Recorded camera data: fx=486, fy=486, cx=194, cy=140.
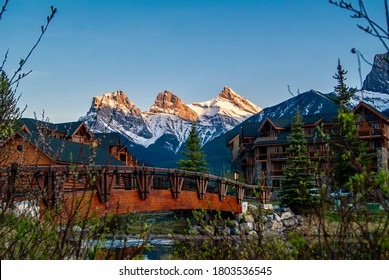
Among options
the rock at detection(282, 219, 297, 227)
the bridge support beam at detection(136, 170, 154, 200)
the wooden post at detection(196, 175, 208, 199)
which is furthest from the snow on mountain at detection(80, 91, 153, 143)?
the rock at detection(282, 219, 297, 227)

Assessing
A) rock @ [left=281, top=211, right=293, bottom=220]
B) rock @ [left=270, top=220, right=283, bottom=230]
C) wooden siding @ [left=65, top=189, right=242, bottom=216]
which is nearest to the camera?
wooden siding @ [left=65, top=189, right=242, bottom=216]

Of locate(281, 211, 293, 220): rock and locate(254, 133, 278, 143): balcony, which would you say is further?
locate(254, 133, 278, 143): balcony

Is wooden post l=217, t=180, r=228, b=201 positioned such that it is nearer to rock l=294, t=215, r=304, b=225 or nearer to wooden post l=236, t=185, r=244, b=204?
wooden post l=236, t=185, r=244, b=204

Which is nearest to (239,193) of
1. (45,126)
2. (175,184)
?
(175,184)

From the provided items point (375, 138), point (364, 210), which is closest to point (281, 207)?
point (375, 138)

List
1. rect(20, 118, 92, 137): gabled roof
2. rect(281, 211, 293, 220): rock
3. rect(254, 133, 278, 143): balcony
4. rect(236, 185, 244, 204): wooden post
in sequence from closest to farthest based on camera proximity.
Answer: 1. rect(20, 118, 92, 137): gabled roof
2. rect(236, 185, 244, 204): wooden post
3. rect(281, 211, 293, 220): rock
4. rect(254, 133, 278, 143): balcony

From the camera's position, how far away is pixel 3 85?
4.23 m

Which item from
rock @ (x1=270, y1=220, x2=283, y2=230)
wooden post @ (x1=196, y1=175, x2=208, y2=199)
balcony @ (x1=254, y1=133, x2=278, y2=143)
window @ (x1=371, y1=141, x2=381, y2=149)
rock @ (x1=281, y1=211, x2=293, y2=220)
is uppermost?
balcony @ (x1=254, y1=133, x2=278, y2=143)

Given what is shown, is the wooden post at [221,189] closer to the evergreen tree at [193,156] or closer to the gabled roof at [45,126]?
the gabled roof at [45,126]

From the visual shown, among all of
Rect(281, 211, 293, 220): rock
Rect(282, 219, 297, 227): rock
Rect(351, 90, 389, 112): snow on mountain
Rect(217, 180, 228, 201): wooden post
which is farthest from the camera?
Rect(281, 211, 293, 220): rock

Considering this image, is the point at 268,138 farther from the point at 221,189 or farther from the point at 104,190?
the point at 104,190

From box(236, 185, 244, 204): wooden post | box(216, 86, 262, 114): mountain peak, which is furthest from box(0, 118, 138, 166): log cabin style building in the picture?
box(216, 86, 262, 114): mountain peak

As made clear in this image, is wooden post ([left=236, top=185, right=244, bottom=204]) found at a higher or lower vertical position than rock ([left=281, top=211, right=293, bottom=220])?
higher

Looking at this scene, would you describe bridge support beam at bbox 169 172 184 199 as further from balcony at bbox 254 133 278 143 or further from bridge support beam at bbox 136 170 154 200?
balcony at bbox 254 133 278 143
